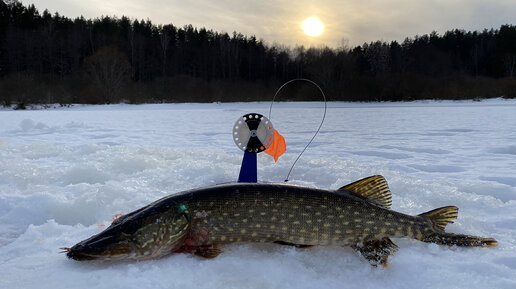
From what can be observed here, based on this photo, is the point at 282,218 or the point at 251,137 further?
the point at 251,137

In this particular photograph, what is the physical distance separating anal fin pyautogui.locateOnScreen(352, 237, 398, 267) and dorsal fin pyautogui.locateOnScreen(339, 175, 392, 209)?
0.93 ft

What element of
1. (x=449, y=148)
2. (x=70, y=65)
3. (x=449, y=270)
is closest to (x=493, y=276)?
(x=449, y=270)

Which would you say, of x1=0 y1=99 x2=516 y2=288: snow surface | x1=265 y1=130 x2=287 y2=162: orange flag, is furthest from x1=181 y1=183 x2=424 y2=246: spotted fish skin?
x1=265 y1=130 x2=287 y2=162: orange flag

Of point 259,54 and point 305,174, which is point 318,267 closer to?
point 305,174

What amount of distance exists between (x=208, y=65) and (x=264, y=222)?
55574 mm

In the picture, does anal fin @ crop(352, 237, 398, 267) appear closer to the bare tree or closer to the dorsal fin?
the dorsal fin

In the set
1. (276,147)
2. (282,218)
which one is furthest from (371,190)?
(276,147)

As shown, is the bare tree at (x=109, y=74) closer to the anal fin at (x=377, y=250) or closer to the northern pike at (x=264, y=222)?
the northern pike at (x=264, y=222)

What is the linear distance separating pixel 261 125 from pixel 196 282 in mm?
1685

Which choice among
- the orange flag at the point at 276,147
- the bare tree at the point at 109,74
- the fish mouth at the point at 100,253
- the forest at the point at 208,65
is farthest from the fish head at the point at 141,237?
the bare tree at the point at 109,74

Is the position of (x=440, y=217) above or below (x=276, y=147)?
below

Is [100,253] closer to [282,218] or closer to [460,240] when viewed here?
[282,218]

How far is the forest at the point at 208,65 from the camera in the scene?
124ft

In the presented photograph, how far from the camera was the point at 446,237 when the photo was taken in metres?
2.39
